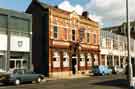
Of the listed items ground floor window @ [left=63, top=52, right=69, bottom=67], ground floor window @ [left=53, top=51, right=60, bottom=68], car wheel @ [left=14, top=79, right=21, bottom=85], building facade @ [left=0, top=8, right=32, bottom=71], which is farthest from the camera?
ground floor window @ [left=63, top=52, right=69, bottom=67]

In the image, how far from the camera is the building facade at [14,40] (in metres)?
36.8

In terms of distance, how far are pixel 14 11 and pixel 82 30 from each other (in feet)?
53.9

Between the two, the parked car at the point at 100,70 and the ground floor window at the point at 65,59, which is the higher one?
the ground floor window at the point at 65,59

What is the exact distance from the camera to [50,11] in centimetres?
4447

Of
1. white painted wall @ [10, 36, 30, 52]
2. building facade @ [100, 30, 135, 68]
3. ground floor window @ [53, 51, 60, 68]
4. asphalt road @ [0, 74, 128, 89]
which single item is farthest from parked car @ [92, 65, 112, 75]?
asphalt road @ [0, 74, 128, 89]

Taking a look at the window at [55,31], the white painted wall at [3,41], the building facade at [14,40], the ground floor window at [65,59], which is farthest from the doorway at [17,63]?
the ground floor window at [65,59]

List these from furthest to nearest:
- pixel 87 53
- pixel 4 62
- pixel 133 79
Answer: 1. pixel 87 53
2. pixel 4 62
3. pixel 133 79

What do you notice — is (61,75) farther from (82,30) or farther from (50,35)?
(82,30)

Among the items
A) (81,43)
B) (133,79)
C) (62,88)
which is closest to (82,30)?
(81,43)

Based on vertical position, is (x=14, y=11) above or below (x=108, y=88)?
above

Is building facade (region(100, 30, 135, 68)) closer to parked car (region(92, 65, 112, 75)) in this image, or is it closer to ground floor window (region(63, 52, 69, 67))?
parked car (region(92, 65, 112, 75))

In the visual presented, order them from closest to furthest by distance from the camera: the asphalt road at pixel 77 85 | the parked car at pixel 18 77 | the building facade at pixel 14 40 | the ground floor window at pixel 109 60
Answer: the asphalt road at pixel 77 85 → the parked car at pixel 18 77 → the building facade at pixel 14 40 → the ground floor window at pixel 109 60

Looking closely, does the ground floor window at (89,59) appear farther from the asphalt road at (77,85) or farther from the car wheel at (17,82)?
the car wheel at (17,82)

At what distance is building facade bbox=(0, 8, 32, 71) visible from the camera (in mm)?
36781
